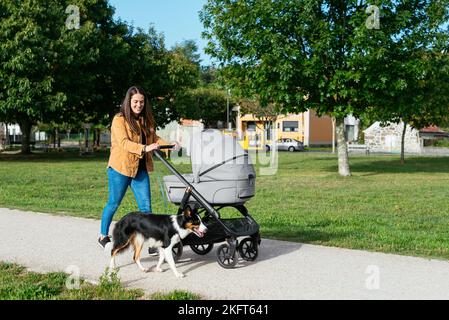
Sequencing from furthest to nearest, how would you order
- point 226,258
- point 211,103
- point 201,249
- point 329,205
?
1. point 211,103
2. point 329,205
3. point 201,249
4. point 226,258

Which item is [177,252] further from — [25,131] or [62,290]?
A: [25,131]

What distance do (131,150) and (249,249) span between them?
5.77 feet

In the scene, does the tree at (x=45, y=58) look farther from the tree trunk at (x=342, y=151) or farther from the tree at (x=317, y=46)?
the tree trunk at (x=342, y=151)

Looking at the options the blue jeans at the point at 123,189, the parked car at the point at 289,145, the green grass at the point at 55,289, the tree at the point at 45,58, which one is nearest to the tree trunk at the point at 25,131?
the tree at the point at 45,58

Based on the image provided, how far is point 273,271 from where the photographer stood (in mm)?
6145

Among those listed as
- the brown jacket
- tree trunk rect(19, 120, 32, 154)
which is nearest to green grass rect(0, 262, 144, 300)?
the brown jacket

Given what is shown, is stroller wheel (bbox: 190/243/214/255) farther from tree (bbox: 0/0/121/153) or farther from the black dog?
tree (bbox: 0/0/121/153)

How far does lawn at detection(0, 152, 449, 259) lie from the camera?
8227mm

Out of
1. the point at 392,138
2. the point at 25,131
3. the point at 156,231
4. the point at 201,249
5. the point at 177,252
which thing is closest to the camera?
the point at 156,231

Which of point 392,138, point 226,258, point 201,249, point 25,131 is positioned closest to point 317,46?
point 201,249

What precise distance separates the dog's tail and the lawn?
6.01 ft
